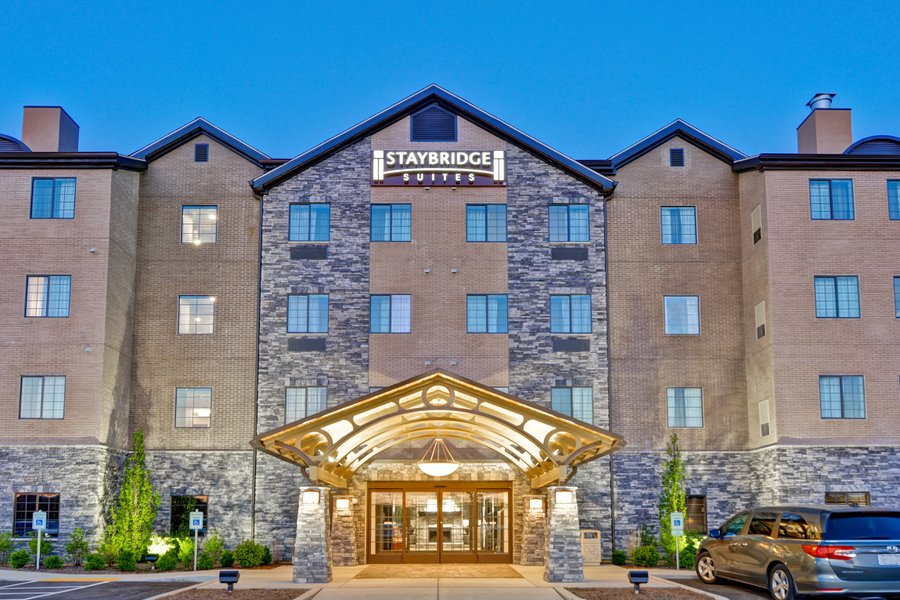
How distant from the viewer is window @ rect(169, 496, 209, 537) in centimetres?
2873

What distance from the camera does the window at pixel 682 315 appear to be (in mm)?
29719

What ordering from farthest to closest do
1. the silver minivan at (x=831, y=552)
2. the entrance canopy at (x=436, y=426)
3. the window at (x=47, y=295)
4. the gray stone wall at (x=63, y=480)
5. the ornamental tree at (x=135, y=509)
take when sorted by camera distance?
the window at (x=47, y=295), the ornamental tree at (x=135, y=509), the gray stone wall at (x=63, y=480), the entrance canopy at (x=436, y=426), the silver minivan at (x=831, y=552)

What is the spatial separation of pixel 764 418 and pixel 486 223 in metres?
9.67

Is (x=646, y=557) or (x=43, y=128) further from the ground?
(x=43, y=128)

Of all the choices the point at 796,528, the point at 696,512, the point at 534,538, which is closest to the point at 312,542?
the point at 534,538

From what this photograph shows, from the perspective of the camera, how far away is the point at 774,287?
27.9 metres

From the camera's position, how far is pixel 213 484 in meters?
28.9

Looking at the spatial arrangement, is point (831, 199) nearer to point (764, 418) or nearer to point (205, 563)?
point (764, 418)

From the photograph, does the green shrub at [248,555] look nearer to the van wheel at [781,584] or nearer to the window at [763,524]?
the window at [763,524]

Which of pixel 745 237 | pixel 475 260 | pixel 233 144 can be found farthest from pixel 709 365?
pixel 233 144

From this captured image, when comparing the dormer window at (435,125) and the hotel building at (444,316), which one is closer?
the hotel building at (444,316)

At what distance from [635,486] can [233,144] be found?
51.2 feet

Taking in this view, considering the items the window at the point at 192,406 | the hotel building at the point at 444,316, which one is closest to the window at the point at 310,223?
the hotel building at the point at 444,316

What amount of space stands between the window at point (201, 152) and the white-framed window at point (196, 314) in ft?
14.0
